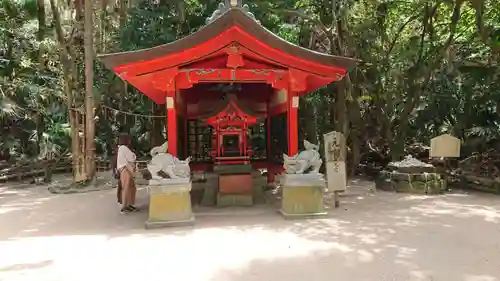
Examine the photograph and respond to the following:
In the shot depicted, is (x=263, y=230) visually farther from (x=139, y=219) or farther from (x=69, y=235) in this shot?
(x=69, y=235)

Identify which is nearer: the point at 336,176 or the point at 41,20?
the point at 336,176

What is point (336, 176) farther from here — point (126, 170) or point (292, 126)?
point (126, 170)

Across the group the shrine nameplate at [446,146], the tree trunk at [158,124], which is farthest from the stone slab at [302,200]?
the tree trunk at [158,124]

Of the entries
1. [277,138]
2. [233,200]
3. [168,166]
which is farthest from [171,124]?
[277,138]

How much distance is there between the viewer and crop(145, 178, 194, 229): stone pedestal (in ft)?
21.5

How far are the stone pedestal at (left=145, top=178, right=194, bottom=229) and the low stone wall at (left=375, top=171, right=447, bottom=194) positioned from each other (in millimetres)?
5796

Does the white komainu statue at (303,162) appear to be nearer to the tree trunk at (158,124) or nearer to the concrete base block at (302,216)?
the concrete base block at (302,216)

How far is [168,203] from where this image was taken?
21.6 ft

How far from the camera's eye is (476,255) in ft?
15.7

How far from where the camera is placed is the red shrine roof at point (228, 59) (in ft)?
21.4

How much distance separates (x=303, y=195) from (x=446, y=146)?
18.0ft

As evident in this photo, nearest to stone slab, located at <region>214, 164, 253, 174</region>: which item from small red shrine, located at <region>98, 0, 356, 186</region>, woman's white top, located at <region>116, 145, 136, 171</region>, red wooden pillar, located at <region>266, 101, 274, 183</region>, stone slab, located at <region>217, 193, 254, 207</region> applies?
small red shrine, located at <region>98, 0, 356, 186</region>

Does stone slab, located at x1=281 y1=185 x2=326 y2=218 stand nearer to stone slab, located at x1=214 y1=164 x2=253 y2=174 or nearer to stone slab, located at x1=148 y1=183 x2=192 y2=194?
stone slab, located at x1=214 y1=164 x2=253 y2=174

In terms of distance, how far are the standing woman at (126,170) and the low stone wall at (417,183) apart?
629cm
